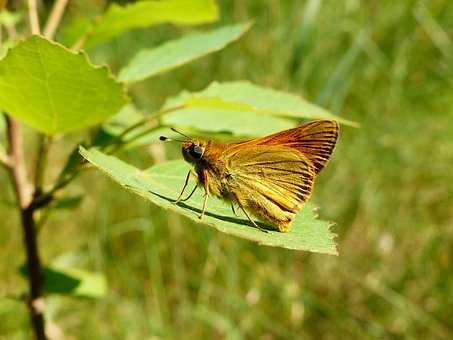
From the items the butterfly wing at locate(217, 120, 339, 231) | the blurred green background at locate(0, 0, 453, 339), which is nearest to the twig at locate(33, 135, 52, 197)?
the butterfly wing at locate(217, 120, 339, 231)

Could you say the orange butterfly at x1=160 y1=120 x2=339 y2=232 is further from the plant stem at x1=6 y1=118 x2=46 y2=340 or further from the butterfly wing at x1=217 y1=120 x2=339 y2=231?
the plant stem at x1=6 y1=118 x2=46 y2=340

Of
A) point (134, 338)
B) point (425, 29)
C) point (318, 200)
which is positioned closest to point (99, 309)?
point (134, 338)

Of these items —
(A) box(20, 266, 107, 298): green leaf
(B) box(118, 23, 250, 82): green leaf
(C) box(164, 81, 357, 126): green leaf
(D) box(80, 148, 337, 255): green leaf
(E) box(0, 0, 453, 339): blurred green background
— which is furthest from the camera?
(E) box(0, 0, 453, 339): blurred green background

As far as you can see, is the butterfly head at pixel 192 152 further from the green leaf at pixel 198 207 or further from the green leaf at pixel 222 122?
the green leaf at pixel 222 122

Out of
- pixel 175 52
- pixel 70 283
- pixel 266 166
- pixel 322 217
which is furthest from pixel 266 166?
pixel 322 217

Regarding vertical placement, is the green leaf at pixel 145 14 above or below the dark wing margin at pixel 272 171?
above

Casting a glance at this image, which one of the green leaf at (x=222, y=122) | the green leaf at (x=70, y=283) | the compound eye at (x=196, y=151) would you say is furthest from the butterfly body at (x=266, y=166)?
the green leaf at (x=70, y=283)
